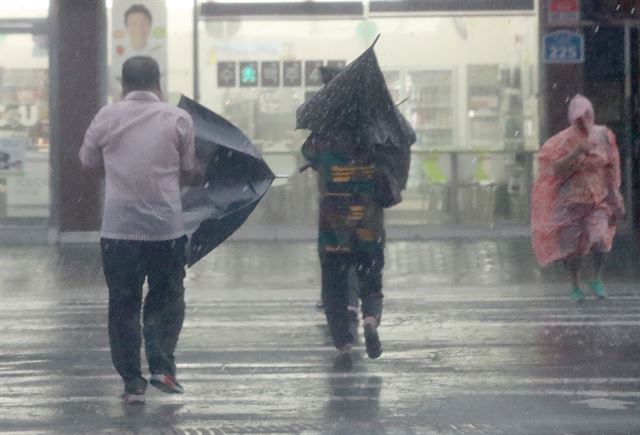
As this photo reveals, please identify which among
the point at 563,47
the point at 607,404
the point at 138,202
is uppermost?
the point at 563,47

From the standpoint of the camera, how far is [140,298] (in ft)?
25.9

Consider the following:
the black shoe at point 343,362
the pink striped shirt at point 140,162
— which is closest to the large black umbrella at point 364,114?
the black shoe at point 343,362

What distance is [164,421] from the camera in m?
7.52

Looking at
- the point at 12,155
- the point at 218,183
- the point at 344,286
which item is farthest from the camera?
the point at 12,155

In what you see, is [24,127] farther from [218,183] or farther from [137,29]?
[218,183]

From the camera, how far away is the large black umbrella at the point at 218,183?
8568mm

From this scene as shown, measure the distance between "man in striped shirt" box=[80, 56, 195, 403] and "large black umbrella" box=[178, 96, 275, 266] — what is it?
0.54 m

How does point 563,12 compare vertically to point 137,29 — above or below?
above

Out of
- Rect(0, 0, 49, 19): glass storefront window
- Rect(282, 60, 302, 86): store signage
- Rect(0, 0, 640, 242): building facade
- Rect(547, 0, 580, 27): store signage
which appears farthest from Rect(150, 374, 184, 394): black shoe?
Rect(547, 0, 580, 27): store signage

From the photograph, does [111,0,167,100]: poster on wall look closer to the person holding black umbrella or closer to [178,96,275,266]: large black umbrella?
the person holding black umbrella

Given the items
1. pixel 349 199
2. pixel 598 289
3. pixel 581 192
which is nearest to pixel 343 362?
pixel 349 199

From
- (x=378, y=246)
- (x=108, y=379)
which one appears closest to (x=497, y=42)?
(x=378, y=246)

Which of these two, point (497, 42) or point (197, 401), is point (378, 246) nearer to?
point (197, 401)

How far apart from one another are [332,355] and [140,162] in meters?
2.40
